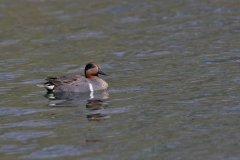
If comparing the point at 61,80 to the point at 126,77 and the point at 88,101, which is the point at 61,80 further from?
the point at 126,77

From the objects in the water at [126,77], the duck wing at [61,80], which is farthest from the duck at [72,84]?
the water at [126,77]

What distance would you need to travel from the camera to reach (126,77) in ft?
56.2

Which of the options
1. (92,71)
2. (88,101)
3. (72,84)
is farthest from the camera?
(92,71)

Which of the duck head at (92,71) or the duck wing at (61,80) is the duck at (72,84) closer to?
the duck wing at (61,80)

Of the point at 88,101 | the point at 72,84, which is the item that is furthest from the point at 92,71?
the point at 88,101

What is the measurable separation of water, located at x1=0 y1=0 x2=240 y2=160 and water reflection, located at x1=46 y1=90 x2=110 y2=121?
4cm

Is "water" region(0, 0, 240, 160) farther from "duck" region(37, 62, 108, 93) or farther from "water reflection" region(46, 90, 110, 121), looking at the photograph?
"duck" region(37, 62, 108, 93)

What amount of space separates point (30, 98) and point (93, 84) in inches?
52.8

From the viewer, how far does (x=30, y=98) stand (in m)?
15.7

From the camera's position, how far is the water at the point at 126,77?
12.1m

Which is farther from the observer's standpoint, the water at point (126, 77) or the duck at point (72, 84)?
the duck at point (72, 84)

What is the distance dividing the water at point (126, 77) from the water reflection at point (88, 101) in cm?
4

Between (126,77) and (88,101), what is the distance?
1.82 m

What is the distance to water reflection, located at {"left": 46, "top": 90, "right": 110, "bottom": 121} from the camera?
14.1 metres
